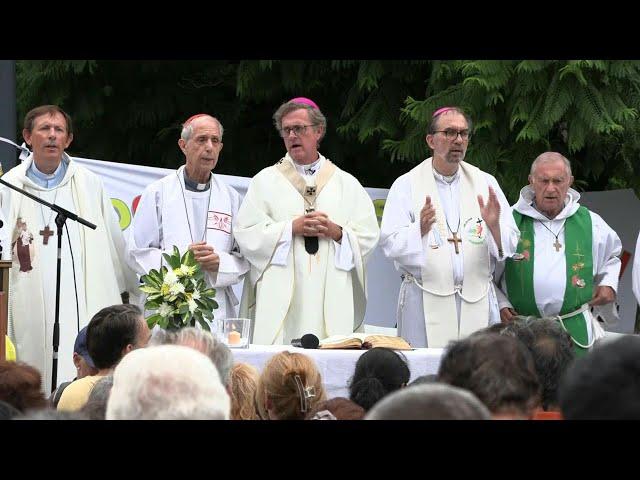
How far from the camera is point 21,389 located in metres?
4.62

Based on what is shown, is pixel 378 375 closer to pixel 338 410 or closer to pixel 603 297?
pixel 338 410

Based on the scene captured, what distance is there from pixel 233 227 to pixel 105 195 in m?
0.90

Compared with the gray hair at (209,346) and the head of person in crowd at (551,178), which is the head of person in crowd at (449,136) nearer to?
the head of person in crowd at (551,178)

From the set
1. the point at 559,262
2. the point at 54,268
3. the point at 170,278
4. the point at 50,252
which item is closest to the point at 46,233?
the point at 50,252

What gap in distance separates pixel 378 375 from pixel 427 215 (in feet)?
9.41

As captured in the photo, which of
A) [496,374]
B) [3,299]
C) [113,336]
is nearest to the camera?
[496,374]

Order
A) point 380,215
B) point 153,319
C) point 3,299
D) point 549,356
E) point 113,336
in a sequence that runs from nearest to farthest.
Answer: point 549,356 < point 113,336 < point 3,299 < point 153,319 < point 380,215

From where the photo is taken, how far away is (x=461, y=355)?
3.79 metres

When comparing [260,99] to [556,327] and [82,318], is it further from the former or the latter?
[556,327]

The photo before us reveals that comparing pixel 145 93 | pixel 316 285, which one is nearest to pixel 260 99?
pixel 145 93

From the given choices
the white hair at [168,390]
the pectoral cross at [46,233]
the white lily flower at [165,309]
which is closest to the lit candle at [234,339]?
the white lily flower at [165,309]

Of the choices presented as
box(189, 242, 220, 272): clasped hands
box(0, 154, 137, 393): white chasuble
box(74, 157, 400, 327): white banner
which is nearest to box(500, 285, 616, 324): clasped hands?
box(189, 242, 220, 272): clasped hands

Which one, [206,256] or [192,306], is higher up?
[206,256]

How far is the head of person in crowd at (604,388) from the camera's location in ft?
9.26
